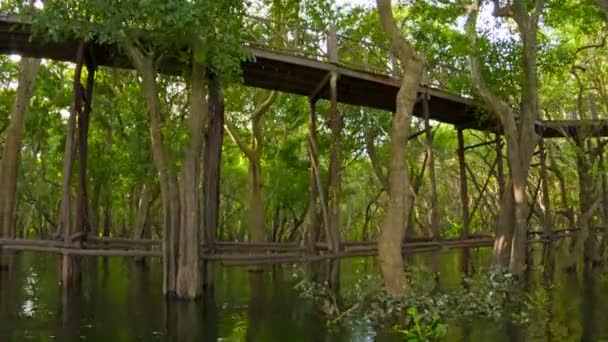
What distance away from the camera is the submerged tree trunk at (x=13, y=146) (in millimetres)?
20125

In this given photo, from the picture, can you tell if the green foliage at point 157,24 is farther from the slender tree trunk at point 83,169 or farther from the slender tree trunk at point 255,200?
the slender tree trunk at point 255,200

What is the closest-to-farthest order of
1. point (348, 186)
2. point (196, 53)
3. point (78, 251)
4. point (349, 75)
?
1. point (196, 53)
2. point (78, 251)
3. point (349, 75)
4. point (348, 186)

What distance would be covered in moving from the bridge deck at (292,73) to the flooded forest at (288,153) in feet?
0.22

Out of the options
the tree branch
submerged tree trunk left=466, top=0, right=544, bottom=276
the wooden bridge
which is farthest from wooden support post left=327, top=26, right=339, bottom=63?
the tree branch

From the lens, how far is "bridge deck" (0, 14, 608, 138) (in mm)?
14406

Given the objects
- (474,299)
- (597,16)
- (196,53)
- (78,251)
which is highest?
(597,16)

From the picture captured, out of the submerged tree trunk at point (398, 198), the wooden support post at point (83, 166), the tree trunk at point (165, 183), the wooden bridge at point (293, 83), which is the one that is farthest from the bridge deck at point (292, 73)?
the submerged tree trunk at point (398, 198)

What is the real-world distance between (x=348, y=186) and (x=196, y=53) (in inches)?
927

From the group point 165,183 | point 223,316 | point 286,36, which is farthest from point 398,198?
point 286,36

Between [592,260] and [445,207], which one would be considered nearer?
[592,260]

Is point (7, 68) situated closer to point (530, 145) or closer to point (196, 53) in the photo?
point (196, 53)

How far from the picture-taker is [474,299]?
1235 centimetres

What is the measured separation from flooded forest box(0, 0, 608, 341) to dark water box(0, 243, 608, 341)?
86 mm

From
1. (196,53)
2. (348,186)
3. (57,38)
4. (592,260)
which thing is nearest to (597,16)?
(592,260)
